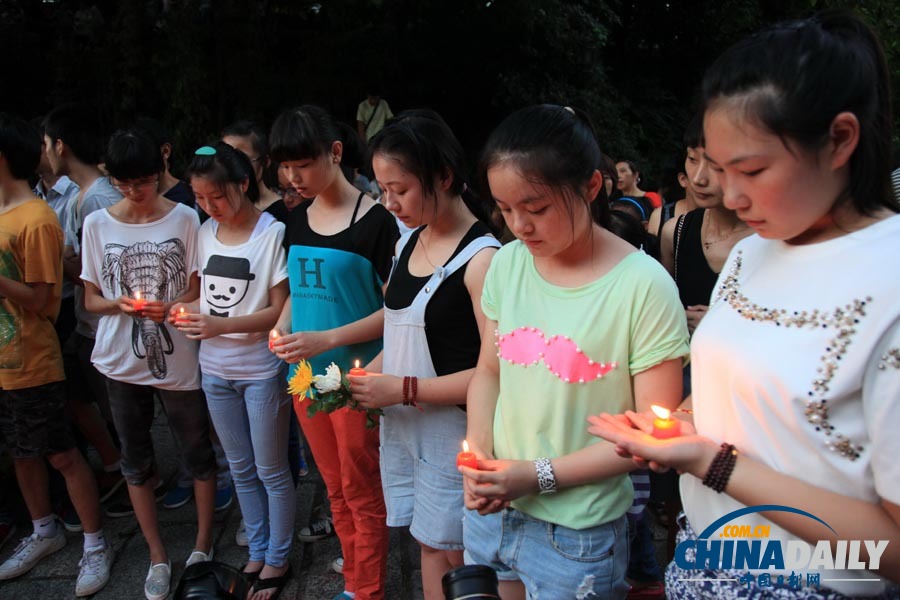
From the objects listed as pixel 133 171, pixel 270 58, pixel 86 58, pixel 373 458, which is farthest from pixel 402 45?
pixel 373 458

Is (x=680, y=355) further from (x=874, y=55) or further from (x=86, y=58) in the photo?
(x=86, y=58)

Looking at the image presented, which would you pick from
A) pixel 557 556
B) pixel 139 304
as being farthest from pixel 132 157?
pixel 557 556

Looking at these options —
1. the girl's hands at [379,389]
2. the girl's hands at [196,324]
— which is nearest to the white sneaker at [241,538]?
the girl's hands at [196,324]

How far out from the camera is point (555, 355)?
1675mm

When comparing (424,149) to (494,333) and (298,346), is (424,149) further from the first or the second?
(298,346)

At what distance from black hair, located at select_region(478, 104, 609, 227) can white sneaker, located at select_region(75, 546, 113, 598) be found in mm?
2905

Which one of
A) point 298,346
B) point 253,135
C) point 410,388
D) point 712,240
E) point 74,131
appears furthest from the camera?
point 253,135

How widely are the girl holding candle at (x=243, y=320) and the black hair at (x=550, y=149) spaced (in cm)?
157

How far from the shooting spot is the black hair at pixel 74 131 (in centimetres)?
394

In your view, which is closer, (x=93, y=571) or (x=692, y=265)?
(x=692, y=265)

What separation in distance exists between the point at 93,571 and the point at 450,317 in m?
2.42

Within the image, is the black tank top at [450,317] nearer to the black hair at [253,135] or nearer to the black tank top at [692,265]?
the black tank top at [692,265]

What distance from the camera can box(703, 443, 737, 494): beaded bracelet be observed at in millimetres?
1248

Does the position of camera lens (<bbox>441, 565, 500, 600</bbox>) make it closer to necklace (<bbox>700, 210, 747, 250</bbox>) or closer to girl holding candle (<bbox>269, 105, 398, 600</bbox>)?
girl holding candle (<bbox>269, 105, 398, 600</bbox>)
